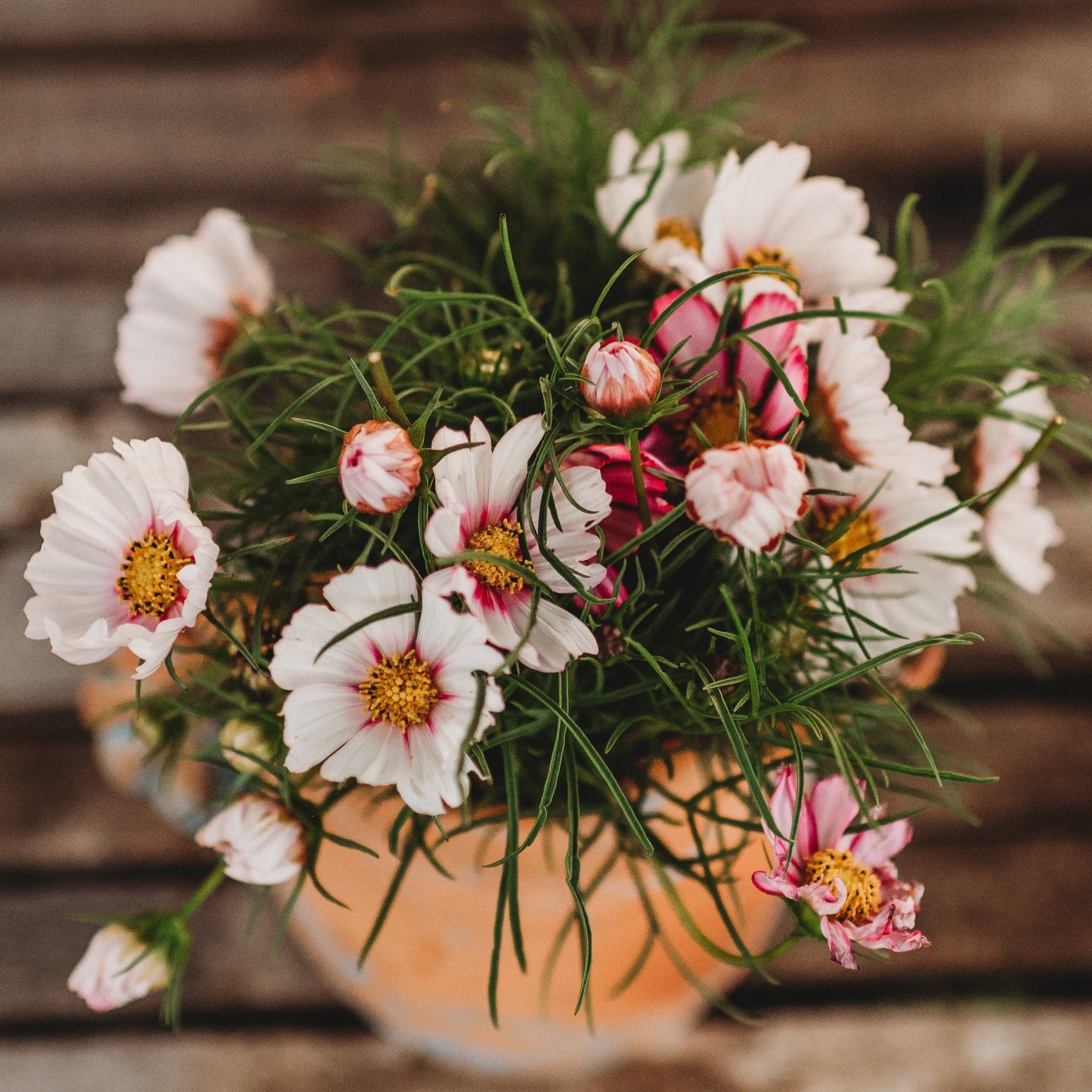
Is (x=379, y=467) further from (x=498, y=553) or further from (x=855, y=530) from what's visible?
(x=855, y=530)

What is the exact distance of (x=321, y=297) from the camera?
2.21 feet

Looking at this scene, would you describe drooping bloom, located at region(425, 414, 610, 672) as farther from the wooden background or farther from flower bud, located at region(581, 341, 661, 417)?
the wooden background

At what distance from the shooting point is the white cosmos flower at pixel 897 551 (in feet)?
1.09

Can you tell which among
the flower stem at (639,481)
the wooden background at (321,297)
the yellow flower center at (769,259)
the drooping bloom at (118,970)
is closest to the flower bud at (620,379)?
the flower stem at (639,481)

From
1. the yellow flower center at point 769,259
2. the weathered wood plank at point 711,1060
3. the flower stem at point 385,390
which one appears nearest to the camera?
the flower stem at point 385,390

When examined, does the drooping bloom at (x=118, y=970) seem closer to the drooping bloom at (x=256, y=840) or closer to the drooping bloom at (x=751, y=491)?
the drooping bloom at (x=256, y=840)

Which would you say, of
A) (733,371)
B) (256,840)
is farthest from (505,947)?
(733,371)

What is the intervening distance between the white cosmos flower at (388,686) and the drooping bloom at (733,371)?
3.6 inches

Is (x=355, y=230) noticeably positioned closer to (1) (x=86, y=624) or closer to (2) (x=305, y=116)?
(2) (x=305, y=116)

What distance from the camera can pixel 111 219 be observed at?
0.70 metres

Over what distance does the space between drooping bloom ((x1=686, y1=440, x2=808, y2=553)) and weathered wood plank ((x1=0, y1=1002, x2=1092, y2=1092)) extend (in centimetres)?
45

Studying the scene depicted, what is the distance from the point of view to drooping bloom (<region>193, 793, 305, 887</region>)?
1.01 feet

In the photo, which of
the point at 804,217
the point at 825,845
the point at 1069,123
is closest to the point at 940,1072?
the point at 825,845

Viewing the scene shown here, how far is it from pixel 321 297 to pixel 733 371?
42 centimetres
